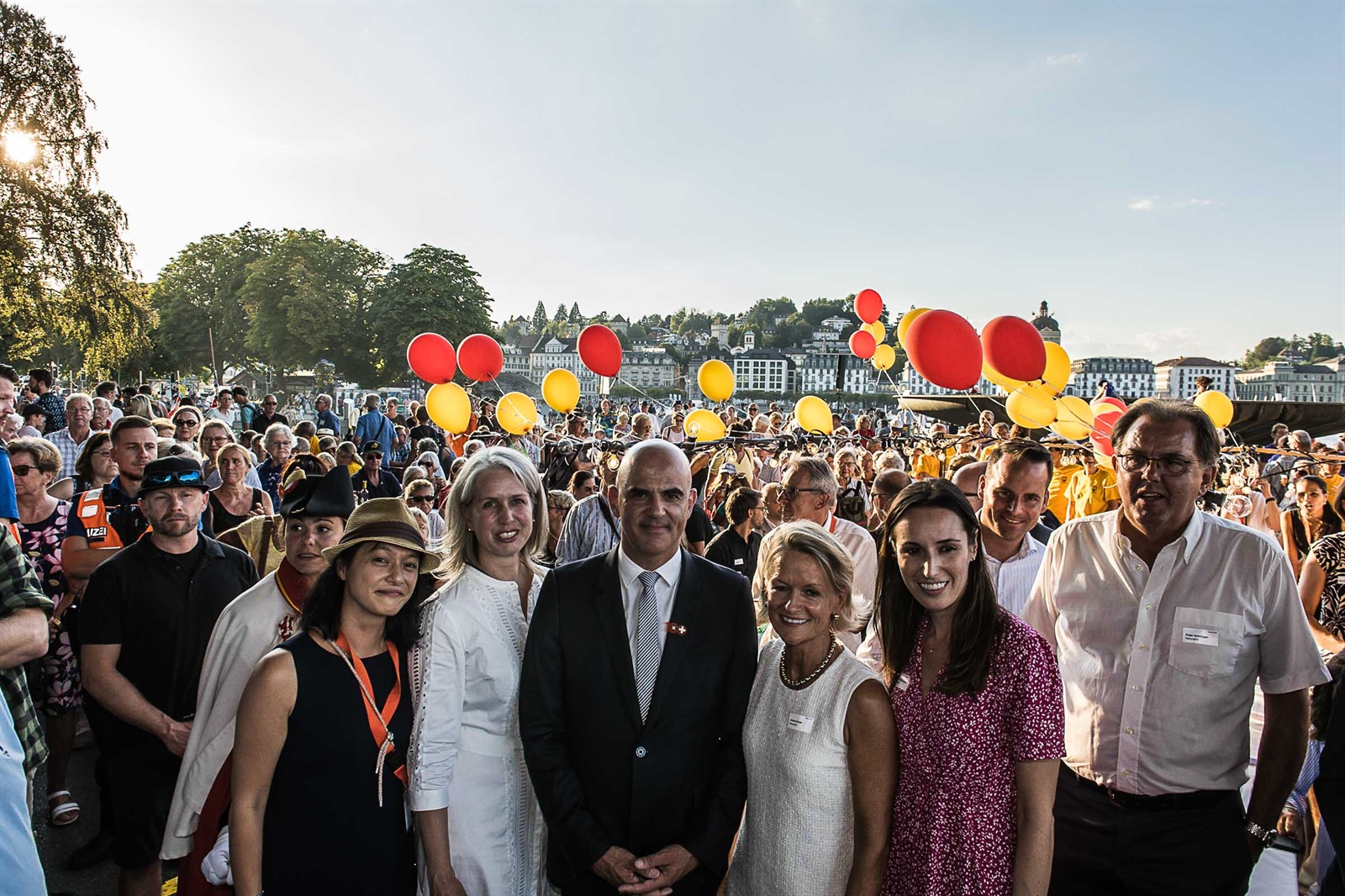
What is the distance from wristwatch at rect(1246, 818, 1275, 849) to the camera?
6.96ft

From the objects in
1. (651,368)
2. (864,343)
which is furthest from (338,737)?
(651,368)

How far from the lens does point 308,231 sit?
42.2 meters

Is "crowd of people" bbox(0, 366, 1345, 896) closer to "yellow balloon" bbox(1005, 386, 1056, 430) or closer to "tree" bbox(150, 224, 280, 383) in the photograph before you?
"yellow balloon" bbox(1005, 386, 1056, 430)

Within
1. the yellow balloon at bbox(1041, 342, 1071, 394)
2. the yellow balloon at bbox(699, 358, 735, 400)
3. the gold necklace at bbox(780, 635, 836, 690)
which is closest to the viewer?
the gold necklace at bbox(780, 635, 836, 690)

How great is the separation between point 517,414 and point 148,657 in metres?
6.55

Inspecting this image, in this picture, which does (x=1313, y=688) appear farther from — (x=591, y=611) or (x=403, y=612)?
(x=403, y=612)

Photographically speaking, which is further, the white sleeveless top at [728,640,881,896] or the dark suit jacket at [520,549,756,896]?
the dark suit jacket at [520,549,756,896]

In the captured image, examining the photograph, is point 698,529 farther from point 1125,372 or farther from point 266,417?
point 1125,372

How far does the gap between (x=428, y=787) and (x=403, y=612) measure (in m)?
0.50

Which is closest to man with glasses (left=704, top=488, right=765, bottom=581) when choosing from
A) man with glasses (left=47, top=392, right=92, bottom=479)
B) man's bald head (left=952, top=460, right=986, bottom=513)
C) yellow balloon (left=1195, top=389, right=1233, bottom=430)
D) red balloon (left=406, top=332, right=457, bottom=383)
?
man's bald head (left=952, top=460, right=986, bottom=513)

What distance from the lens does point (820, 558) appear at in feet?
6.53

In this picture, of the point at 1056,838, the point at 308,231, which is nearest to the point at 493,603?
the point at 1056,838

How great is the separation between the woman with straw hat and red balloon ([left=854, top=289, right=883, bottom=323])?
470 inches

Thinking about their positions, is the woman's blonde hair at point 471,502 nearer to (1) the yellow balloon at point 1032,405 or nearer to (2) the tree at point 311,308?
(1) the yellow balloon at point 1032,405
